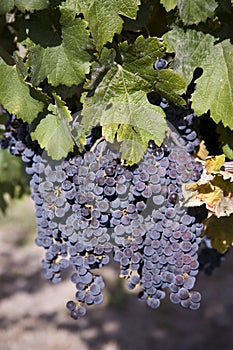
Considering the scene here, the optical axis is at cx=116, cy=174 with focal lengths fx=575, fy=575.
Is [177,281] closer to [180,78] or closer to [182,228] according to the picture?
[182,228]

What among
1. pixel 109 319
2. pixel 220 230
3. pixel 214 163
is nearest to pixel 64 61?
pixel 214 163

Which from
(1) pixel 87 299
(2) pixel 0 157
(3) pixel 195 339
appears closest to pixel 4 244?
(3) pixel 195 339

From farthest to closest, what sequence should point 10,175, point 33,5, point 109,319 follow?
point 109,319
point 10,175
point 33,5

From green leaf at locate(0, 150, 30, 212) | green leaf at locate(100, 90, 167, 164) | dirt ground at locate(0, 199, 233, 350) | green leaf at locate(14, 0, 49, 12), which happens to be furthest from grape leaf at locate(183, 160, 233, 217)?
dirt ground at locate(0, 199, 233, 350)

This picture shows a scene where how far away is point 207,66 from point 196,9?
11 centimetres

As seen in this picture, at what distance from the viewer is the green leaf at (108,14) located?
0.93 meters

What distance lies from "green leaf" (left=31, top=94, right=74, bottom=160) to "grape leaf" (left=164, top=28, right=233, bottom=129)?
212 millimetres

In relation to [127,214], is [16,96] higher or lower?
higher

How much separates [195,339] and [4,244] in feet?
6.90

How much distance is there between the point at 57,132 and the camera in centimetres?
103

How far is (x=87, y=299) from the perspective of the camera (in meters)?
1.14

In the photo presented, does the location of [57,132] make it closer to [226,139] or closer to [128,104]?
[128,104]

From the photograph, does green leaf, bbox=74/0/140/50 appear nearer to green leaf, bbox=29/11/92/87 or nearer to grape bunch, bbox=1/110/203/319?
green leaf, bbox=29/11/92/87

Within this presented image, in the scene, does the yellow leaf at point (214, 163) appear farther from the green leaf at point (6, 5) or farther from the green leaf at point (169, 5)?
the green leaf at point (6, 5)
